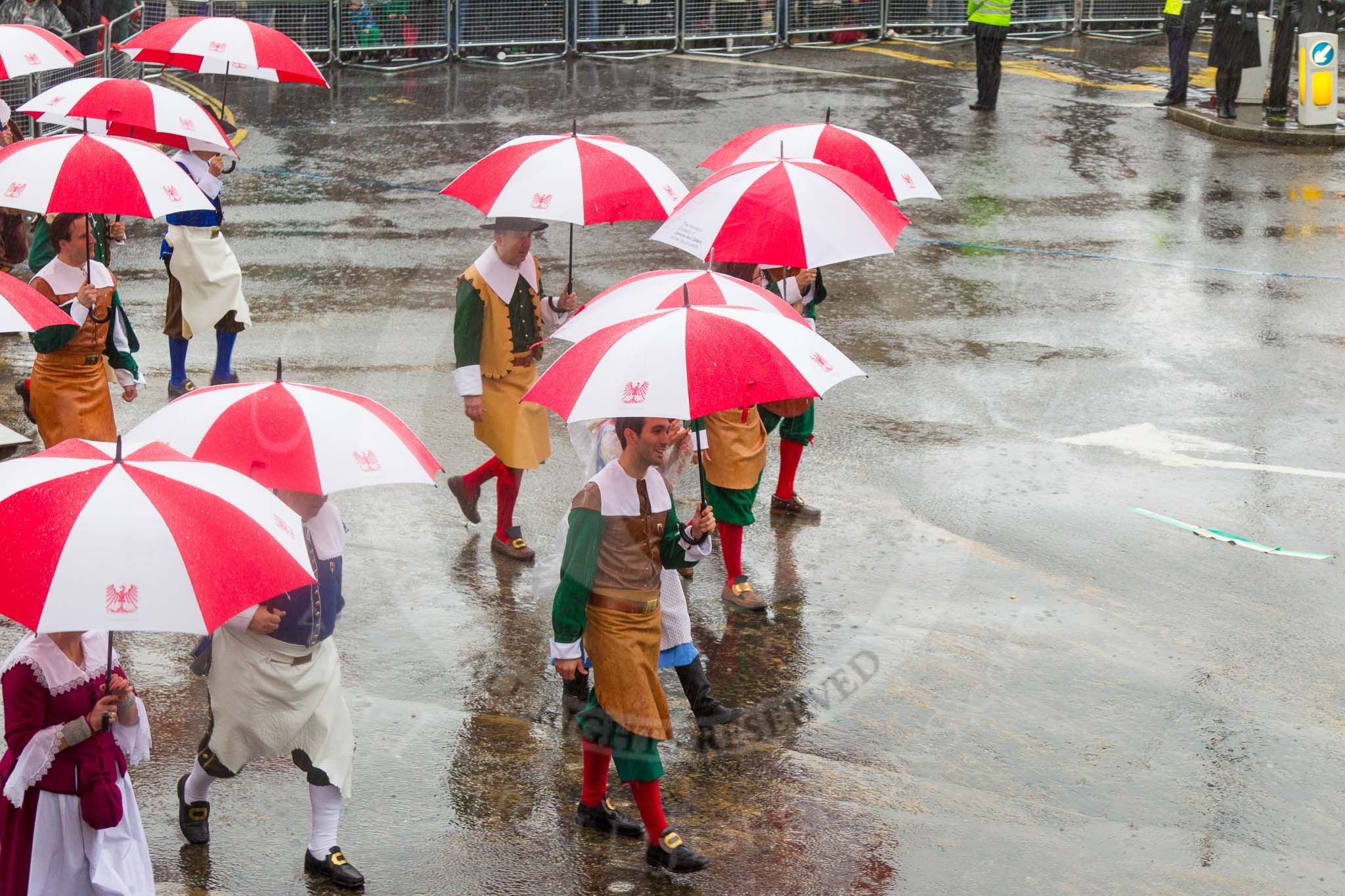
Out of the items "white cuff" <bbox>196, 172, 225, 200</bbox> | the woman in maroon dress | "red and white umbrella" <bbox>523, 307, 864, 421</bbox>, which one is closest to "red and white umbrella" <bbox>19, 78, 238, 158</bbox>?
"white cuff" <bbox>196, 172, 225, 200</bbox>

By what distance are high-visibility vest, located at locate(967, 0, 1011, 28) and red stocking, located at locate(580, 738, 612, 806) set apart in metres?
14.6

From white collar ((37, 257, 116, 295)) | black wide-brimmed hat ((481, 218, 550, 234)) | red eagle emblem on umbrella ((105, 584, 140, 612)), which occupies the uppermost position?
black wide-brimmed hat ((481, 218, 550, 234))

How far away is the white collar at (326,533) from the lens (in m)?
5.16

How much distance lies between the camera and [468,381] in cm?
766

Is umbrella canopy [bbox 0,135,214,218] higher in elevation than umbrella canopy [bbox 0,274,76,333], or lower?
higher

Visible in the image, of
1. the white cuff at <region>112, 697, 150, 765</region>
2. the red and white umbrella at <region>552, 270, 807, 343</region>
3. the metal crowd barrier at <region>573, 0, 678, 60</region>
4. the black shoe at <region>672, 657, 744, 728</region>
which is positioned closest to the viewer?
the white cuff at <region>112, 697, 150, 765</region>

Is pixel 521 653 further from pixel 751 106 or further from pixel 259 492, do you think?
pixel 751 106

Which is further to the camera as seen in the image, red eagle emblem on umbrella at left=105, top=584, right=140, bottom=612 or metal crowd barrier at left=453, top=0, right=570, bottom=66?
metal crowd barrier at left=453, top=0, right=570, bottom=66

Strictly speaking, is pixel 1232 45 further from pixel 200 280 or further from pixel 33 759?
pixel 33 759

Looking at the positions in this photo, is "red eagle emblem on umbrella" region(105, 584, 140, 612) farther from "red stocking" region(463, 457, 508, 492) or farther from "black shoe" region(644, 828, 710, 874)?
"red stocking" region(463, 457, 508, 492)

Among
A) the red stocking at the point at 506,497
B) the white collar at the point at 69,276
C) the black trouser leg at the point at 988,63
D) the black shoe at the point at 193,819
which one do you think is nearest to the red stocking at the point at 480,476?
the red stocking at the point at 506,497

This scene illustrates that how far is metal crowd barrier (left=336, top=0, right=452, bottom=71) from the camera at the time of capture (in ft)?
68.8

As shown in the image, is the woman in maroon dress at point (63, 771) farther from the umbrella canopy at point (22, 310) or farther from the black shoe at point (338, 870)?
the umbrella canopy at point (22, 310)

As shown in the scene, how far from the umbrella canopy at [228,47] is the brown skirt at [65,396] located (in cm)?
324
